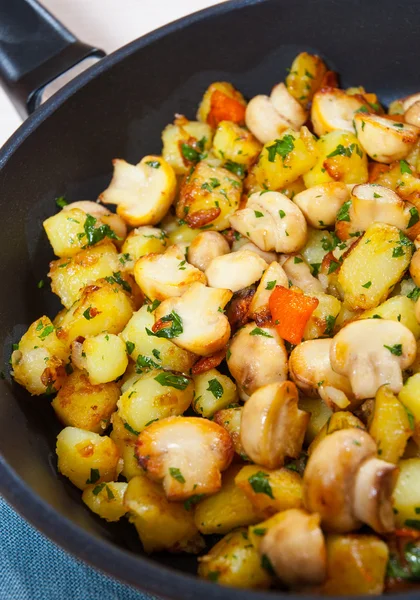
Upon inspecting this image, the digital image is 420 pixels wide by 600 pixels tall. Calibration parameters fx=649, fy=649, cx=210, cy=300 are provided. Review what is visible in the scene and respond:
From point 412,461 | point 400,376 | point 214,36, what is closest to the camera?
point 412,461

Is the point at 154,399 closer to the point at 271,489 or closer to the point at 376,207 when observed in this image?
the point at 271,489

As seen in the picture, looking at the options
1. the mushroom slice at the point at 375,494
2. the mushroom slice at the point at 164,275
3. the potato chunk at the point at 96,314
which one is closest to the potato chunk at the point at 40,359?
the potato chunk at the point at 96,314

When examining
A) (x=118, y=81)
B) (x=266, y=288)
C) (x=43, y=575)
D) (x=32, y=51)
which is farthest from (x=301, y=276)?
(x=32, y=51)

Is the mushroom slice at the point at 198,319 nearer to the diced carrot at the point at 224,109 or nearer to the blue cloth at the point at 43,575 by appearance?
the blue cloth at the point at 43,575

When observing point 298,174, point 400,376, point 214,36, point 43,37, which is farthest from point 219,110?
point 400,376

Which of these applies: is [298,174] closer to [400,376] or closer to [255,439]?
[400,376]
